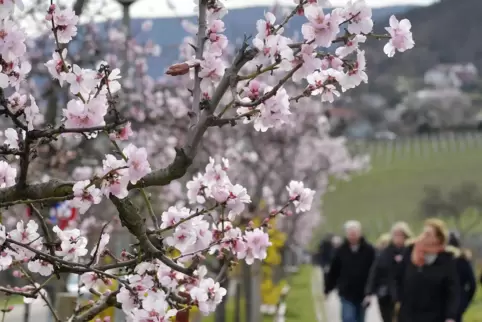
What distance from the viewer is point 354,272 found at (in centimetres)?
1117

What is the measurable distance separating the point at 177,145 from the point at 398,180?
279ft

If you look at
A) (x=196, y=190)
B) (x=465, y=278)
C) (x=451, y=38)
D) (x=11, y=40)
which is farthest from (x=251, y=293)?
(x=451, y=38)

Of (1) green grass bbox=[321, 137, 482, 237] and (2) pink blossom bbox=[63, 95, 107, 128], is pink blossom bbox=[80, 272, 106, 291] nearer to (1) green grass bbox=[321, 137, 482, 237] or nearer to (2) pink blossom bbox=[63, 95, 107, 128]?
(2) pink blossom bbox=[63, 95, 107, 128]

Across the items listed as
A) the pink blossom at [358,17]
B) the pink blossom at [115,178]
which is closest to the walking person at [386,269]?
the pink blossom at [358,17]

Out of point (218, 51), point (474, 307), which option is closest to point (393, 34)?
point (218, 51)

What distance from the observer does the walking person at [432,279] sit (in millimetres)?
7879

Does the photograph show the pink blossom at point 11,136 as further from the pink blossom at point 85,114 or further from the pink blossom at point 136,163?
the pink blossom at point 136,163

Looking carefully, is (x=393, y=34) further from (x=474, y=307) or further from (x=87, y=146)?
(x=474, y=307)

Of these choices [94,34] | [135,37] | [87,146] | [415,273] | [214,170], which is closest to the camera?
[214,170]

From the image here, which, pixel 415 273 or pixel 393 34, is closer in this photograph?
pixel 393 34

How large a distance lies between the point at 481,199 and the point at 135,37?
41.2m

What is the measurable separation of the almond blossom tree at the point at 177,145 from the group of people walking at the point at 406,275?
174 inches

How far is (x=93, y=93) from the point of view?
3109 millimetres

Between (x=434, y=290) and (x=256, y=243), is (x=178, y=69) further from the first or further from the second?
(x=434, y=290)
